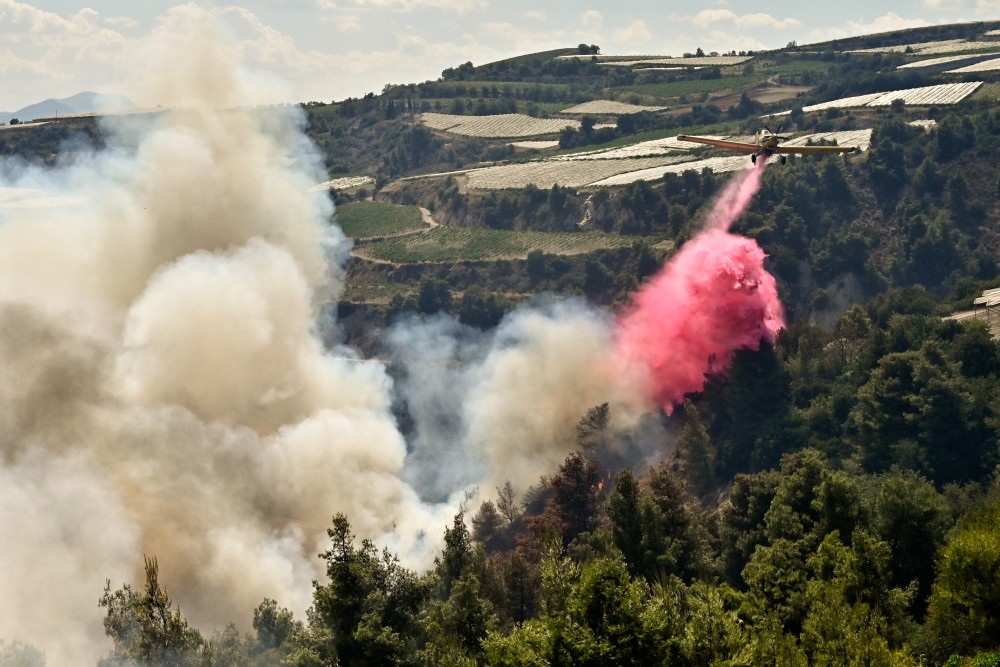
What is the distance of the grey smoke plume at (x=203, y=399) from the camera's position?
3150 inches

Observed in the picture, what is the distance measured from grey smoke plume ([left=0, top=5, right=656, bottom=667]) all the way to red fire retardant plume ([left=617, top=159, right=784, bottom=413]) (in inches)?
151

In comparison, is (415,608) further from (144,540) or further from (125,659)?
(144,540)

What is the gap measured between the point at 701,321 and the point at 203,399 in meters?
45.5

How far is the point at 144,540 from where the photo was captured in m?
80.6

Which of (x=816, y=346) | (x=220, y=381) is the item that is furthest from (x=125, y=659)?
(x=816, y=346)

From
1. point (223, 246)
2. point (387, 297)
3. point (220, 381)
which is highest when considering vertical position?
point (223, 246)

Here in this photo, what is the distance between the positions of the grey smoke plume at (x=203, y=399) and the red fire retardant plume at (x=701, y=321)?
3.83 meters

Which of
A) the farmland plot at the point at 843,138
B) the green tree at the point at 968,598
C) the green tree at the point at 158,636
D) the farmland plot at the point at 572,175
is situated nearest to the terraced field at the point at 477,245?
the farmland plot at the point at 572,175

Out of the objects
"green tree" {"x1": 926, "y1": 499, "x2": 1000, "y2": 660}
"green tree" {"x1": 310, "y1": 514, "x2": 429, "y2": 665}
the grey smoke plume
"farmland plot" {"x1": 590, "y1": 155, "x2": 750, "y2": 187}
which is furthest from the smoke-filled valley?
"farmland plot" {"x1": 590, "y1": 155, "x2": 750, "y2": 187}

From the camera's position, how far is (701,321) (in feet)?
366

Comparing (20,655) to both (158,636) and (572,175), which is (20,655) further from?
(572,175)

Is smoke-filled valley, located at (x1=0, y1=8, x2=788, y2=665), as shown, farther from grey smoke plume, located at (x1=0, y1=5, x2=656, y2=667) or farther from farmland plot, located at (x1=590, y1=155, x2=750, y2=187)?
farmland plot, located at (x1=590, y1=155, x2=750, y2=187)

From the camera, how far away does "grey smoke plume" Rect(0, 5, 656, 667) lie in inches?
3150

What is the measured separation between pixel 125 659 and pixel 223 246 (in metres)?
49.0
